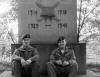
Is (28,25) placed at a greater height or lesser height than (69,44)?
greater

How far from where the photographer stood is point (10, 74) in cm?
566

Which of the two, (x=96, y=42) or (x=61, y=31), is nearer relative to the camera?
(x=61, y=31)

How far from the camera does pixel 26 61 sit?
4.63 meters

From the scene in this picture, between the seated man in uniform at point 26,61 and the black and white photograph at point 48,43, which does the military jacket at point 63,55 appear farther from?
the seated man in uniform at point 26,61

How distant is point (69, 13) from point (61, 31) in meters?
0.55

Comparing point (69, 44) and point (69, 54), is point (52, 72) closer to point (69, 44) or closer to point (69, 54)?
point (69, 54)

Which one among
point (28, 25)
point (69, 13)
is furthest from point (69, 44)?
point (28, 25)

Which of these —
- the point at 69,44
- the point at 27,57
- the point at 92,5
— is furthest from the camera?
the point at 92,5

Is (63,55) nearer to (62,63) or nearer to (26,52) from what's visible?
(62,63)

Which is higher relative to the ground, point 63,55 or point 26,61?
point 63,55

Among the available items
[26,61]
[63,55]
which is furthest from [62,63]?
[26,61]

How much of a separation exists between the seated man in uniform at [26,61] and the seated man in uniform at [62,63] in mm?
319

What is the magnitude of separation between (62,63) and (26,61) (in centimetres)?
81

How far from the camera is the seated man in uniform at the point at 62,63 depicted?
4.62 meters
